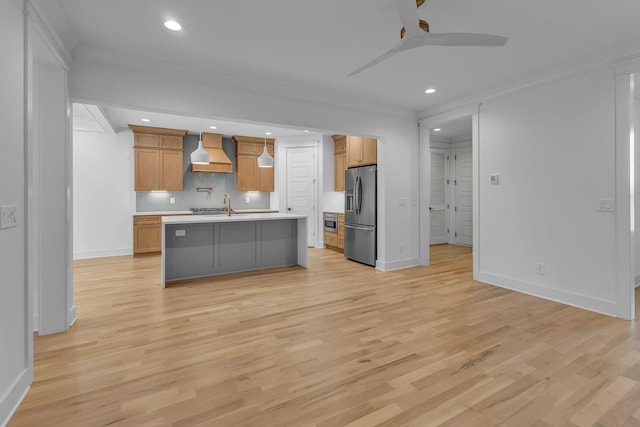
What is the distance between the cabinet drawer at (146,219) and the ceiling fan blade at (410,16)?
615cm

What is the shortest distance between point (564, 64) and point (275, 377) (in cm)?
425

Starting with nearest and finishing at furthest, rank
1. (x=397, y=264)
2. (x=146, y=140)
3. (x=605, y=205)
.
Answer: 1. (x=605, y=205)
2. (x=397, y=264)
3. (x=146, y=140)

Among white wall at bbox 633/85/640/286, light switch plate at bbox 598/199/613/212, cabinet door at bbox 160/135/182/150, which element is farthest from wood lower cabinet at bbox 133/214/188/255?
white wall at bbox 633/85/640/286

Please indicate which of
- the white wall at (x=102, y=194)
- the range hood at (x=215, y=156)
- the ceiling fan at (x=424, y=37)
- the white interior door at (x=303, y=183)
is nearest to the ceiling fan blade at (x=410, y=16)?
the ceiling fan at (x=424, y=37)

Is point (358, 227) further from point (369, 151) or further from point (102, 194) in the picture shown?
point (102, 194)

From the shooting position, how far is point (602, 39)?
2.83 metres

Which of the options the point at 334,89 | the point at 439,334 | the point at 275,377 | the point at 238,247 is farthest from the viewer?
the point at 238,247

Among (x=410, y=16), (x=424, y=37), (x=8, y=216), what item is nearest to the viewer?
(x=8, y=216)

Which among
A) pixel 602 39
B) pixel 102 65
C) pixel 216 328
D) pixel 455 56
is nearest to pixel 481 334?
pixel 216 328

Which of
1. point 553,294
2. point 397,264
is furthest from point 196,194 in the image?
point 553,294

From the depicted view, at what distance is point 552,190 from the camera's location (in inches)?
140

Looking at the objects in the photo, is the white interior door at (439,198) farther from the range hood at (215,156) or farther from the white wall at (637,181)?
the range hood at (215,156)

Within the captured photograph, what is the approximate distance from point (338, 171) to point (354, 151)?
55.5 inches

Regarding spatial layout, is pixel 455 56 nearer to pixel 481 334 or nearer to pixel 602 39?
pixel 602 39
